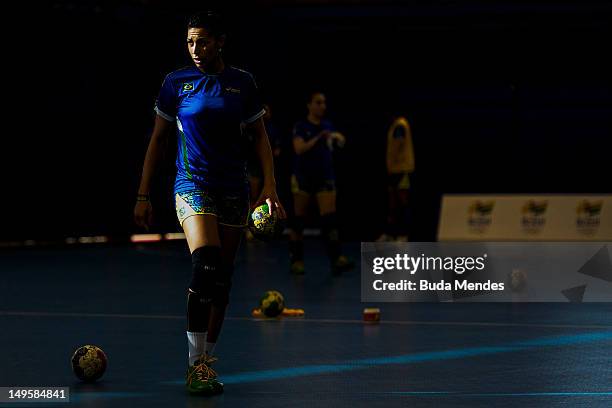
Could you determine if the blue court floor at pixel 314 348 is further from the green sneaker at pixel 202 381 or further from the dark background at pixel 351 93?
the dark background at pixel 351 93

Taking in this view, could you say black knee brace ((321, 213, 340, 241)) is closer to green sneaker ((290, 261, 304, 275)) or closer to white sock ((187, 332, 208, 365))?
green sneaker ((290, 261, 304, 275))

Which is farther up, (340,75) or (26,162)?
(340,75)

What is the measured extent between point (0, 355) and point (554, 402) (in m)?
4.17

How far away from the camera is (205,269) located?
777 centimetres

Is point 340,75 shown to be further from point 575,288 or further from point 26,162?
point 575,288

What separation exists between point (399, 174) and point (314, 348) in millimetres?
13991

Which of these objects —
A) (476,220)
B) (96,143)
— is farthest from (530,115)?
(96,143)

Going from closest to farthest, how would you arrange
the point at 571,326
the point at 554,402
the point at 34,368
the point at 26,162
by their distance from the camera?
the point at 554,402 → the point at 34,368 → the point at 571,326 → the point at 26,162

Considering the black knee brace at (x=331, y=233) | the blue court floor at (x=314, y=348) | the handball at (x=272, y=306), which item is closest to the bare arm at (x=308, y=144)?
the black knee brace at (x=331, y=233)

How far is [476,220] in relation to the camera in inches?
982

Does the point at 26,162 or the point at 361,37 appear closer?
the point at 26,162

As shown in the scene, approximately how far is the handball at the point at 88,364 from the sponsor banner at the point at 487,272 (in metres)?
5.90

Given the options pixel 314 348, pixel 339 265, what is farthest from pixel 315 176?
pixel 314 348

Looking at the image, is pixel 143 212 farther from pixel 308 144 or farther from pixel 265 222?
pixel 308 144
